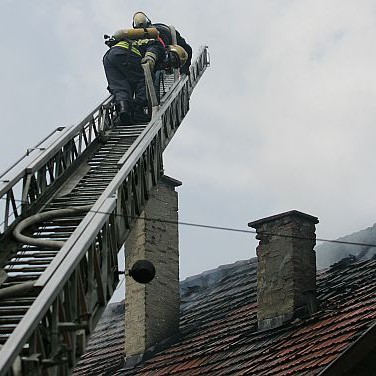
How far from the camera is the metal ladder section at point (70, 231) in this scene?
8.44m

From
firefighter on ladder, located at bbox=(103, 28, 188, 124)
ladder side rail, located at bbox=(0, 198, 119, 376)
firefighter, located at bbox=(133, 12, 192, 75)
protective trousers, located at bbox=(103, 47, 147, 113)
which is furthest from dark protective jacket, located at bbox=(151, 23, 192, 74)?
ladder side rail, located at bbox=(0, 198, 119, 376)

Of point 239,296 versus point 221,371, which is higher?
point 239,296

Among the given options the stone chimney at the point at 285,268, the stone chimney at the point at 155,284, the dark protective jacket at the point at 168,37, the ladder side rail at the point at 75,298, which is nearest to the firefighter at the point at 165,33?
the dark protective jacket at the point at 168,37

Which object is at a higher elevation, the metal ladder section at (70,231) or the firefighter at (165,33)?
the firefighter at (165,33)

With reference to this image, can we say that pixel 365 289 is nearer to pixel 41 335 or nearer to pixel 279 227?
pixel 279 227

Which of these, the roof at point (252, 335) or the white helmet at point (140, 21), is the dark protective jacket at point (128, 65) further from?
the roof at point (252, 335)

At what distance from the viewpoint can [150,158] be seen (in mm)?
12562

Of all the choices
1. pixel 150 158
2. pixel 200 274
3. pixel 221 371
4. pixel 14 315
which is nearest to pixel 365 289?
pixel 221 371

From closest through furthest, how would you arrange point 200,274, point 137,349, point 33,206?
point 33,206, point 137,349, point 200,274

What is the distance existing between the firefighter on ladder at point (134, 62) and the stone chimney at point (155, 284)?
2137mm

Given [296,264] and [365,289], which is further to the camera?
[296,264]

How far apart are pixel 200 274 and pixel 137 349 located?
5.71m

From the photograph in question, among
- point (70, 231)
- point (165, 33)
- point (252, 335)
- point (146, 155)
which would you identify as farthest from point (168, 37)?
→ point (70, 231)

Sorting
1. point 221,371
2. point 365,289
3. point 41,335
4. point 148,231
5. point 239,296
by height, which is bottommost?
point 41,335
